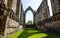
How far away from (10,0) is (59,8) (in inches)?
237

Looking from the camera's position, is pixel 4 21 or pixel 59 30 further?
pixel 59 30

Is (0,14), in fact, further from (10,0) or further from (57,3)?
(57,3)

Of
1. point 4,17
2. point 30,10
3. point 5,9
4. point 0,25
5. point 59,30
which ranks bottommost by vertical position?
point 59,30

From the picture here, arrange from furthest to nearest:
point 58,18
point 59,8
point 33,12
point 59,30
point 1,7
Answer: point 33,12, point 59,8, point 58,18, point 59,30, point 1,7

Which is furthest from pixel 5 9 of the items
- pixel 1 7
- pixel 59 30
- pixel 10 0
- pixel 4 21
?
pixel 59 30

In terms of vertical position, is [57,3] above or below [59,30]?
above

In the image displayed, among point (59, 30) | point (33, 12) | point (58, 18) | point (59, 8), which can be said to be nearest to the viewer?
point (59, 30)

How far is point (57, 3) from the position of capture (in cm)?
1133

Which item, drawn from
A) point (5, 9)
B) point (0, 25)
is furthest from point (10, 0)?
point (0, 25)

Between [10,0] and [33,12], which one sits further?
[33,12]

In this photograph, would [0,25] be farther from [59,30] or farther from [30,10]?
[30,10]

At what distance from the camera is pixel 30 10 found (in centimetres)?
3088

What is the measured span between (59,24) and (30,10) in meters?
23.8

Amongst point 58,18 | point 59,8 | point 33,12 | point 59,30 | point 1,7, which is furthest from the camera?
point 33,12
